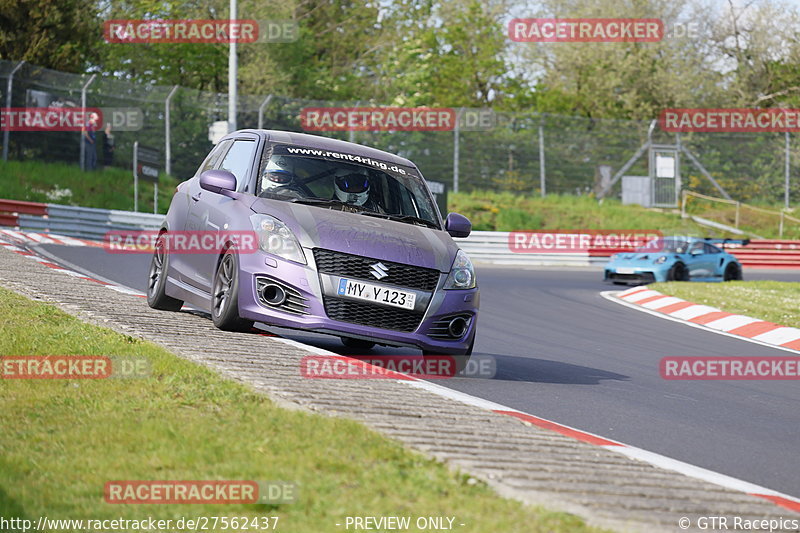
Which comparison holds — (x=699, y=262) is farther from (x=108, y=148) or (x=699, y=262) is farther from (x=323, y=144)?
(x=323, y=144)

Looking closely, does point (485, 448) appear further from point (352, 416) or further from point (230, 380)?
point (230, 380)

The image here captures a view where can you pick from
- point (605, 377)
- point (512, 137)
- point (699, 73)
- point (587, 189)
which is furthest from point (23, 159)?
point (699, 73)

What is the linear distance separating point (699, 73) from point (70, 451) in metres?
53.6

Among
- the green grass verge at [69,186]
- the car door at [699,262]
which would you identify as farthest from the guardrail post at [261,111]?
the car door at [699,262]

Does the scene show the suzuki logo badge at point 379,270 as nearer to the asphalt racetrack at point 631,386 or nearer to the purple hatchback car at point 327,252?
the purple hatchback car at point 327,252

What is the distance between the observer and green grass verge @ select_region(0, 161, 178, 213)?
3064cm

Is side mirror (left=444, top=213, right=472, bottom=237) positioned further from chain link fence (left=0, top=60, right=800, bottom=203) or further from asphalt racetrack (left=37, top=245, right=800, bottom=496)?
chain link fence (left=0, top=60, right=800, bottom=203)

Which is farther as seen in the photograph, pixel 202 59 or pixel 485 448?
pixel 202 59

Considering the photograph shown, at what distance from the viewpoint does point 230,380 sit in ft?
21.7

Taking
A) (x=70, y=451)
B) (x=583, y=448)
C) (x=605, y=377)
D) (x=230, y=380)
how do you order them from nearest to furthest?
1. (x=70, y=451)
2. (x=583, y=448)
3. (x=230, y=380)
4. (x=605, y=377)

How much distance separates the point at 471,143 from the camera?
3672cm

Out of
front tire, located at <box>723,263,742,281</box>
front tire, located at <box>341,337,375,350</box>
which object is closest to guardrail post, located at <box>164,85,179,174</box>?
front tire, located at <box>723,263,742,281</box>

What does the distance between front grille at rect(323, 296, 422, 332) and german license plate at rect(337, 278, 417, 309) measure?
0.16 ft

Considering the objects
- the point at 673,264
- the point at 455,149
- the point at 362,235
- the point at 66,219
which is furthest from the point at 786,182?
the point at 362,235
